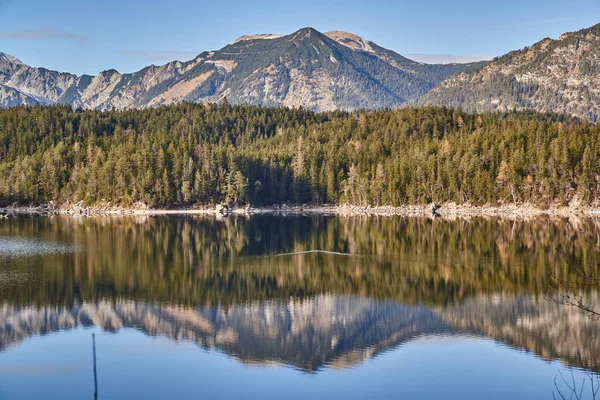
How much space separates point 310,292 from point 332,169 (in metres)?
122

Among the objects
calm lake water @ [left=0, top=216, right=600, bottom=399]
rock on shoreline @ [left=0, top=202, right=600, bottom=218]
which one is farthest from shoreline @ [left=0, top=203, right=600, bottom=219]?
calm lake water @ [left=0, top=216, right=600, bottom=399]

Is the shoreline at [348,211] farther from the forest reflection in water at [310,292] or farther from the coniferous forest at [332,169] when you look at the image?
the forest reflection in water at [310,292]

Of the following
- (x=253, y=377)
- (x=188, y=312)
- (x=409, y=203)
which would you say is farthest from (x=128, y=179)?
(x=253, y=377)

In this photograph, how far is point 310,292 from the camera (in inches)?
1982

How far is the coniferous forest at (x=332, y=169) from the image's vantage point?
139m

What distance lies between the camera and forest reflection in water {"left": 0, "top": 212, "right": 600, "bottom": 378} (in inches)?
1469

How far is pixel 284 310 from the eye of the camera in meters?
44.4

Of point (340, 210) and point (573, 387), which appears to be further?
point (340, 210)

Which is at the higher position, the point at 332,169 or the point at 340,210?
the point at 332,169

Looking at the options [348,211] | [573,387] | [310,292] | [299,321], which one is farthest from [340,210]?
[573,387]

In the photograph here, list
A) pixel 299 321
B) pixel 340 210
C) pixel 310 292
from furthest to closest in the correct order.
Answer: pixel 340 210 < pixel 310 292 < pixel 299 321

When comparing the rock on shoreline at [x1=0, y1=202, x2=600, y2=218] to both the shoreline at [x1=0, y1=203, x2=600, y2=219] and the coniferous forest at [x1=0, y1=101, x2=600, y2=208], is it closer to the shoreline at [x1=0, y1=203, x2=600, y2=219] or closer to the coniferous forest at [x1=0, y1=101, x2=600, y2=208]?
the shoreline at [x1=0, y1=203, x2=600, y2=219]

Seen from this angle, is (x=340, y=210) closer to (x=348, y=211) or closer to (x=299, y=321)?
(x=348, y=211)

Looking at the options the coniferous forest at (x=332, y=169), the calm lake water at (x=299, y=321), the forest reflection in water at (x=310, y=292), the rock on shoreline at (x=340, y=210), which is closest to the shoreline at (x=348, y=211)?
the rock on shoreline at (x=340, y=210)
